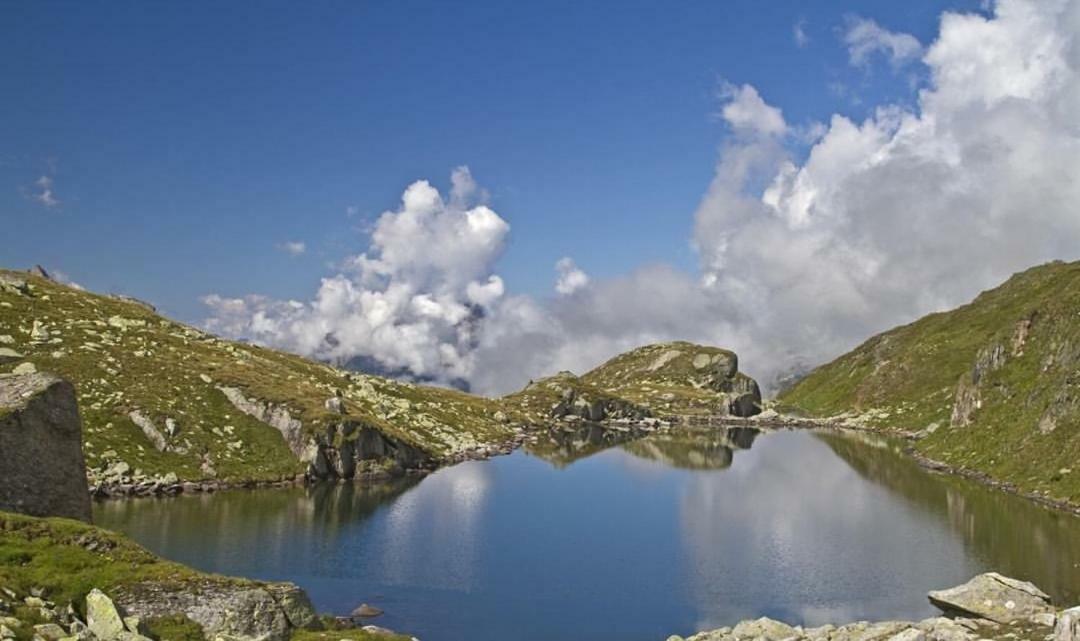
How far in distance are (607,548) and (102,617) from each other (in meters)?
65.5

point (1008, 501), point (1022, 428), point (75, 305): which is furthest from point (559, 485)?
point (75, 305)

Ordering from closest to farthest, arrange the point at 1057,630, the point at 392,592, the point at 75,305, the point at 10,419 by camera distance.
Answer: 1. the point at 1057,630
2. the point at 10,419
3. the point at 392,592
4. the point at 75,305

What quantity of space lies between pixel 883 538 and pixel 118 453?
10327 centimetres

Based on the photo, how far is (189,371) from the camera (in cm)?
12712

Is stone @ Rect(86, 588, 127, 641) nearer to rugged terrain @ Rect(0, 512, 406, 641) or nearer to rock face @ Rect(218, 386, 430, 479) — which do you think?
rugged terrain @ Rect(0, 512, 406, 641)

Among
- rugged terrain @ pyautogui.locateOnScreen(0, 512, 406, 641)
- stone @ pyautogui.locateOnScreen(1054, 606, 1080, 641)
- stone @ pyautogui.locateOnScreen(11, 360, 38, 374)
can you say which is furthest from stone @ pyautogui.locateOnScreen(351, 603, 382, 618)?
stone @ pyautogui.locateOnScreen(1054, 606, 1080, 641)

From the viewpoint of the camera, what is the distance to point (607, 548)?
90.6m

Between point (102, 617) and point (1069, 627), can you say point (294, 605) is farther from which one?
point (1069, 627)

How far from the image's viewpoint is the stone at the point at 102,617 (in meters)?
32.1

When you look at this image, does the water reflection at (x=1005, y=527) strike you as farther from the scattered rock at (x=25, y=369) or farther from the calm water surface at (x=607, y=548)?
the scattered rock at (x=25, y=369)

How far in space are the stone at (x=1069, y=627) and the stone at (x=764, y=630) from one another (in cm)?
1662

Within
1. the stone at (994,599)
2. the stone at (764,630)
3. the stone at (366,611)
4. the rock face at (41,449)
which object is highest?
the rock face at (41,449)

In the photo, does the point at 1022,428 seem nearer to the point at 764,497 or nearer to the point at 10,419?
the point at 764,497

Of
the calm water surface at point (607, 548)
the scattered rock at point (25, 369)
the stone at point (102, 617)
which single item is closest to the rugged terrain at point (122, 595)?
the stone at point (102, 617)
